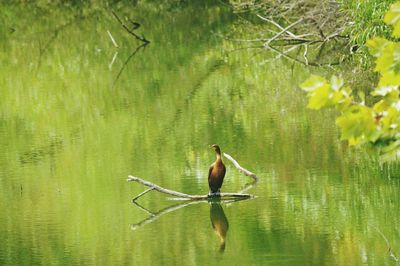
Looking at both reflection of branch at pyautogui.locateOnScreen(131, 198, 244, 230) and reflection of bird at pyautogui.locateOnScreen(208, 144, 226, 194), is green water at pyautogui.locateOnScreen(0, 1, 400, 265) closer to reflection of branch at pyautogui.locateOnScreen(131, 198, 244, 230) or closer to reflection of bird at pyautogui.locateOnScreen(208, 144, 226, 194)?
reflection of branch at pyautogui.locateOnScreen(131, 198, 244, 230)

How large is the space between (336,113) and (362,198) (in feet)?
14.1

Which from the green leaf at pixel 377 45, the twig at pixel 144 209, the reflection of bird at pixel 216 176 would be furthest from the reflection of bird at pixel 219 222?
the green leaf at pixel 377 45

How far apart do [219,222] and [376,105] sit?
6.63 metres

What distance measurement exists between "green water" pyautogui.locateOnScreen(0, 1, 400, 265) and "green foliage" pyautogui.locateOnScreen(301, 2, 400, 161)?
552cm

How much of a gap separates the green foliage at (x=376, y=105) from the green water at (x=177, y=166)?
552 centimetres

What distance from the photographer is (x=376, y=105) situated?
2.71 meters

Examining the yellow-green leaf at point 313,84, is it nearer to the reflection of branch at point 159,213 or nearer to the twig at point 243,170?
the reflection of branch at point 159,213

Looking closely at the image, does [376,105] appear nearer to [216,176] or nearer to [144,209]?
[216,176]

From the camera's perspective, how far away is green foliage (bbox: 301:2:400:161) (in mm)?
2648

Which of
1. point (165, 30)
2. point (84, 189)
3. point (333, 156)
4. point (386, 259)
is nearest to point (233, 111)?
point (333, 156)

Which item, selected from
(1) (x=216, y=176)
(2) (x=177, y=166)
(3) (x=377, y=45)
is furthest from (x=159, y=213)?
(3) (x=377, y=45)

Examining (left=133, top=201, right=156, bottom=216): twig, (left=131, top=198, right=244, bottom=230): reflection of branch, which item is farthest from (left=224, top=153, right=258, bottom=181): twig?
(left=133, top=201, right=156, bottom=216): twig

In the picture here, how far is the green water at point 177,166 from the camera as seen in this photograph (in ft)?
28.8

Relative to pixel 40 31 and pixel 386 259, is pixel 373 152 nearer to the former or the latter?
pixel 386 259
